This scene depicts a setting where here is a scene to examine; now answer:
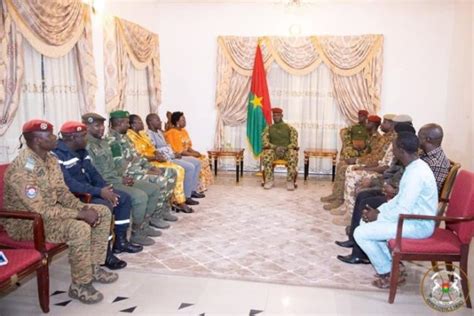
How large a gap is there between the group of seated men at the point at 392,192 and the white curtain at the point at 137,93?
327 cm

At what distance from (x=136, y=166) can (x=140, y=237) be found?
33.0 inches

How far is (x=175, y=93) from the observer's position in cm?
791

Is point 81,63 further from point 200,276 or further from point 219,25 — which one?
point 219,25

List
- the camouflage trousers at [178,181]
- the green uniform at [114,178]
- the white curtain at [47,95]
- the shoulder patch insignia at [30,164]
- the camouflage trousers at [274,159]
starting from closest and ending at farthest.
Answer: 1. the shoulder patch insignia at [30,164]
2. the white curtain at [47,95]
3. the green uniform at [114,178]
4. the camouflage trousers at [178,181]
5. the camouflage trousers at [274,159]

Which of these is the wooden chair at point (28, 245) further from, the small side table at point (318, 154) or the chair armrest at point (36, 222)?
the small side table at point (318, 154)

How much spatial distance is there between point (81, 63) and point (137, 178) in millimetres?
1410

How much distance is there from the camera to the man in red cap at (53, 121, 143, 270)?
3420mm

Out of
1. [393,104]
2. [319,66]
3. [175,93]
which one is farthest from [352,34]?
[175,93]

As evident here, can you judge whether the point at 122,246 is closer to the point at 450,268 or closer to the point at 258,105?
the point at 450,268

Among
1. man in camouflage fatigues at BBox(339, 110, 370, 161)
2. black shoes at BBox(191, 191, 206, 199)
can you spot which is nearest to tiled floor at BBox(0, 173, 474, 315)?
black shoes at BBox(191, 191, 206, 199)

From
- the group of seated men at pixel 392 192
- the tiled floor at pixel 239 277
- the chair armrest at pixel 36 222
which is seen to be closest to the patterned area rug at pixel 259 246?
the tiled floor at pixel 239 277

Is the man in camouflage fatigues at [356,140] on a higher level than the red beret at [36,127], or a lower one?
lower

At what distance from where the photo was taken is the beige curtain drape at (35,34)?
3580 millimetres

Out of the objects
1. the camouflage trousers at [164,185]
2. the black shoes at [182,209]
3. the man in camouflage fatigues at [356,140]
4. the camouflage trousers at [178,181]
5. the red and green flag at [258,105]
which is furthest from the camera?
the red and green flag at [258,105]
